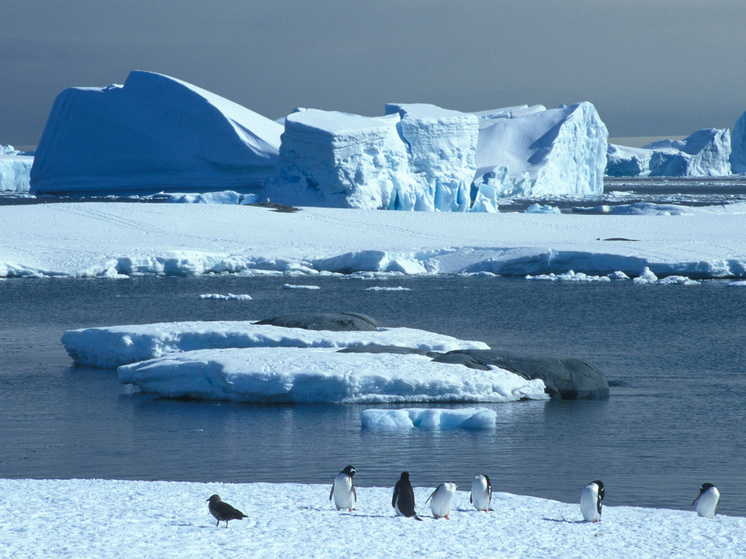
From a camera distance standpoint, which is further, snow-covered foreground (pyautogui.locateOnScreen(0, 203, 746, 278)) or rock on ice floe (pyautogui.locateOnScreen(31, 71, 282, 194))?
rock on ice floe (pyautogui.locateOnScreen(31, 71, 282, 194))

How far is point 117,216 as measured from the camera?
25.7 meters

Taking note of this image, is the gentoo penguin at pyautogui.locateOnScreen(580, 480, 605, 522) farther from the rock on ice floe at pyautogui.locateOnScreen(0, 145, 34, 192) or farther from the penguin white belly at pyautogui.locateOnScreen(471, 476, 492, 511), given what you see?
the rock on ice floe at pyautogui.locateOnScreen(0, 145, 34, 192)

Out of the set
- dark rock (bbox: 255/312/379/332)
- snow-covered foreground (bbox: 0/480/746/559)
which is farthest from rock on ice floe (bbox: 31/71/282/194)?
snow-covered foreground (bbox: 0/480/746/559)

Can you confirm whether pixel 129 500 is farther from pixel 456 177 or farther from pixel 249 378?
pixel 456 177

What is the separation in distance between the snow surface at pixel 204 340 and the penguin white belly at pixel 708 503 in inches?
209

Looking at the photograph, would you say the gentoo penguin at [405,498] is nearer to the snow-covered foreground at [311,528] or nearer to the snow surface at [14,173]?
the snow-covered foreground at [311,528]

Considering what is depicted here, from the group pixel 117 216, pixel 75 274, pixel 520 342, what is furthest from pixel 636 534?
pixel 117 216

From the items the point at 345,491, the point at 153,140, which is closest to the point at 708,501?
the point at 345,491

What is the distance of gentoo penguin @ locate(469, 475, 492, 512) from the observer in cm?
514

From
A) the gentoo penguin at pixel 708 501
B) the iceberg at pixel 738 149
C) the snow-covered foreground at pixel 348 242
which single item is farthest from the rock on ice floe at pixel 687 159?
the gentoo penguin at pixel 708 501

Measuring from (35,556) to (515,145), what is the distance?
47303 mm

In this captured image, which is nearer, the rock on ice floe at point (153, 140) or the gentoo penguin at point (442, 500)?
the gentoo penguin at point (442, 500)

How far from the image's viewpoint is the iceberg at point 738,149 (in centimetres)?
9194

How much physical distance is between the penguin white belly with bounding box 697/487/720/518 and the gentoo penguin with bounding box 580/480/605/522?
2.12 feet
